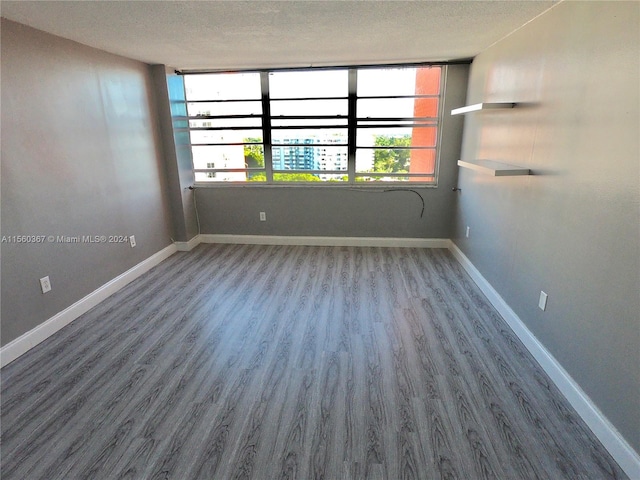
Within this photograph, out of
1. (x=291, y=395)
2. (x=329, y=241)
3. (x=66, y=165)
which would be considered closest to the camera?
(x=291, y=395)

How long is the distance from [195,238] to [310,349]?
2.85 metres

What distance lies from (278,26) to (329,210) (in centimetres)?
237

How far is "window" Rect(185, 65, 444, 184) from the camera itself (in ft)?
13.6

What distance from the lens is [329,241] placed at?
4.65 metres

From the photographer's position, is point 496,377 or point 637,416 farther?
point 496,377

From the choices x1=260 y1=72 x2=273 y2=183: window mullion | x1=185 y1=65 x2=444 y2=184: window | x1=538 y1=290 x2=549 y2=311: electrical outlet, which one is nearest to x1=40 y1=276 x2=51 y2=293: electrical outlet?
x1=185 y1=65 x2=444 y2=184: window

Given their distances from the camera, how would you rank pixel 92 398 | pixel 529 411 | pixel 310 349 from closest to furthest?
pixel 529 411 < pixel 92 398 < pixel 310 349

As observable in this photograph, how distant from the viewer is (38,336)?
2.54 m

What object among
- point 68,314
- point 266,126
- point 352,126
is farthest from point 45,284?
point 352,126

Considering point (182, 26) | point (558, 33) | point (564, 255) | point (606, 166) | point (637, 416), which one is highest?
point (182, 26)

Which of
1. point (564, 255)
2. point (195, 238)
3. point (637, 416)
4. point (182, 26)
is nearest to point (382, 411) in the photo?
point (637, 416)

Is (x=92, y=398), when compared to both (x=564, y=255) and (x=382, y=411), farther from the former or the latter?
(x=564, y=255)

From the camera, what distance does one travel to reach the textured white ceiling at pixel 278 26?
6.86 ft

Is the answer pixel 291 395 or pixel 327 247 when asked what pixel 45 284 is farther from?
pixel 327 247
